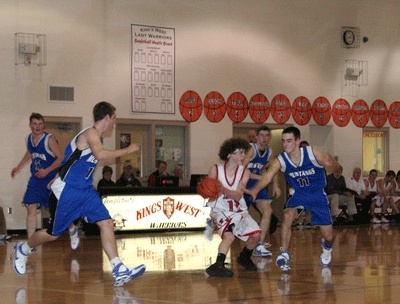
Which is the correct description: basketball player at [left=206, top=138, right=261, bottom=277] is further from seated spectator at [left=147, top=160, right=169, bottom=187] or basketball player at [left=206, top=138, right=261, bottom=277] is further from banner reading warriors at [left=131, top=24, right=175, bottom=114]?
banner reading warriors at [left=131, top=24, right=175, bottom=114]

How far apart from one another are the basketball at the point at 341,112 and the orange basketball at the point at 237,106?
115 inches

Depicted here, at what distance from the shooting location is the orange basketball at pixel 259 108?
2253 cm

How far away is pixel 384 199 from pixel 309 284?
14959 mm

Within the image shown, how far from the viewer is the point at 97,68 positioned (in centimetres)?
Result: 1995

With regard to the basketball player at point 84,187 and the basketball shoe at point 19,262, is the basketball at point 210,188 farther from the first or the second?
the basketball shoe at point 19,262

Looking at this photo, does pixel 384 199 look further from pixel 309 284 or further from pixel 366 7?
pixel 309 284

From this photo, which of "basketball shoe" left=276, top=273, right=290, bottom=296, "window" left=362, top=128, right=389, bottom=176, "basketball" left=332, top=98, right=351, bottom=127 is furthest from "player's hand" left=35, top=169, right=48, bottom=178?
"window" left=362, top=128, right=389, bottom=176

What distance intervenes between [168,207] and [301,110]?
6.39 m

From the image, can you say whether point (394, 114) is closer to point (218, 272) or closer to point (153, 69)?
point (153, 69)

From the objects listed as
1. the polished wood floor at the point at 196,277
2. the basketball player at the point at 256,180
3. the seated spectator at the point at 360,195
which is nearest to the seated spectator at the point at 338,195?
the seated spectator at the point at 360,195

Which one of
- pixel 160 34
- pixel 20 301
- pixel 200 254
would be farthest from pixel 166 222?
pixel 20 301

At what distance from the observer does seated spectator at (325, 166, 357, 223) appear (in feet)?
71.1

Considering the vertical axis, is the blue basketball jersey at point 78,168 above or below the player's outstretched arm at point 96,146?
below

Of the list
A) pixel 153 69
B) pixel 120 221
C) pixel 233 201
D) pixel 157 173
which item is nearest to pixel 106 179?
pixel 157 173
